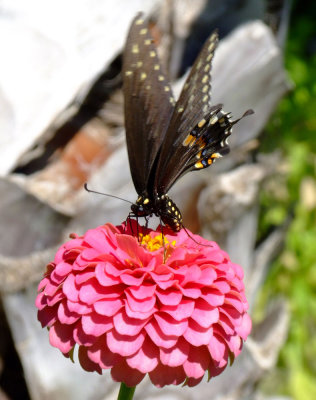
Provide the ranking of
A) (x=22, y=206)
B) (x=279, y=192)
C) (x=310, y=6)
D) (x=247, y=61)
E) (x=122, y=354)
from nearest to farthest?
(x=122, y=354) → (x=22, y=206) → (x=247, y=61) → (x=279, y=192) → (x=310, y=6)

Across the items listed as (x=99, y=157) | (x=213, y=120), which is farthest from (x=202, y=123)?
(x=99, y=157)

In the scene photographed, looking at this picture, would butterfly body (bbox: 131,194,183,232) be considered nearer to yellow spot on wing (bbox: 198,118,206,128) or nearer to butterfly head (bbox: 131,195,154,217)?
butterfly head (bbox: 131,195,154,217)

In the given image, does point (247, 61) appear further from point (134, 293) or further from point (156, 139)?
point (134, 293)

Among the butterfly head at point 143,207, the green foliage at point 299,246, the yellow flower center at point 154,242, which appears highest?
the yellow flower center at point 154,242

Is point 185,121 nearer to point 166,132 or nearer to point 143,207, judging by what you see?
point 166,132

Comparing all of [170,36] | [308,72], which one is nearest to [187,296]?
[170,36]

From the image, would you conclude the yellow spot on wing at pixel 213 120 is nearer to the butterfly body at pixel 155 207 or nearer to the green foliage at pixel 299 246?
the butterfly body at pixel 155 207

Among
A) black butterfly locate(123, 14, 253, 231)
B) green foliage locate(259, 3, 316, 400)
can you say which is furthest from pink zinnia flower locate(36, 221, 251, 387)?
green foliage locate(259, 3, 316, 400)

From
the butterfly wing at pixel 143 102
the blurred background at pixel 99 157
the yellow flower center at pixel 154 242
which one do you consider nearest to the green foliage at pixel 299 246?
the blurred background at pixel 99 157
